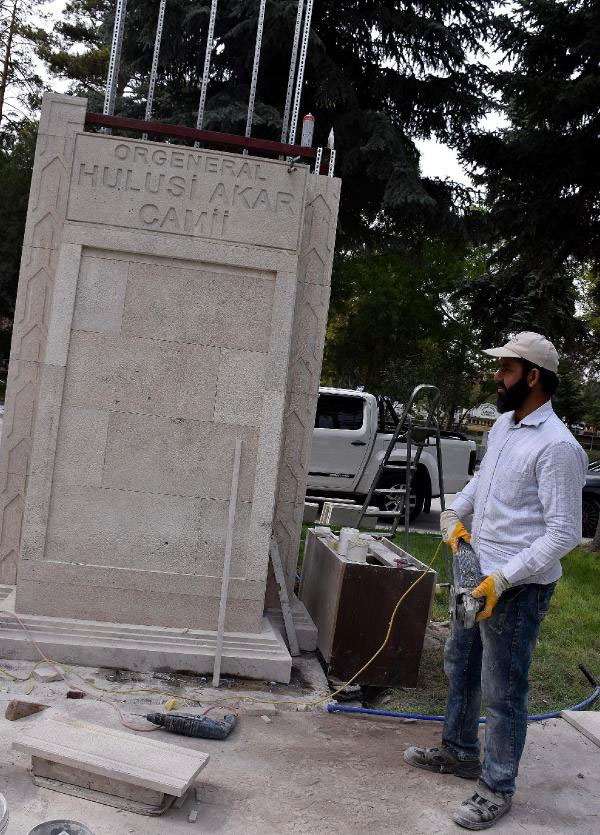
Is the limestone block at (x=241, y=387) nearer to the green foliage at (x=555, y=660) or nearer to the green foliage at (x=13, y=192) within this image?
the green foliage at (x=555, y=660)

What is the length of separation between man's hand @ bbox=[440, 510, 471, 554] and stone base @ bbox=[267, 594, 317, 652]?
2.12 m

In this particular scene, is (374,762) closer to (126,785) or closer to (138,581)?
(126,785)

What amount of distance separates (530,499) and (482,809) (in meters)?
1.43

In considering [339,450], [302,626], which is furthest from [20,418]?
[339,450]

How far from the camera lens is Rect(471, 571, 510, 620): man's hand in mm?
3596

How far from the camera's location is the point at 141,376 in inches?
217

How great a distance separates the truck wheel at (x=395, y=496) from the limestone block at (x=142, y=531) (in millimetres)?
7795

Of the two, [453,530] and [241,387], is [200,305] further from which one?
[453,530]

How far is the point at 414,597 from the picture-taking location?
5469 millimetres

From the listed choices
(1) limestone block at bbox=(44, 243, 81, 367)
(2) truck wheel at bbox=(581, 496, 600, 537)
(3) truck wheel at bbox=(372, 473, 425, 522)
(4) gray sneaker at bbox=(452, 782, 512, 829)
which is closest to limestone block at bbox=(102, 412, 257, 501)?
(1) limestone block at bbox=(44, 243, 81, 367)

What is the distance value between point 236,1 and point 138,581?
13867mm

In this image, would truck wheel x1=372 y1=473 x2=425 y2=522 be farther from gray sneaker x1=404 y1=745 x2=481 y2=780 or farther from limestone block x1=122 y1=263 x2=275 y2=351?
gray sneaker x1=404 y1=745 x2=481 y2=780

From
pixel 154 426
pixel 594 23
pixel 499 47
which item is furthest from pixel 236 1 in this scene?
pixel 154 426

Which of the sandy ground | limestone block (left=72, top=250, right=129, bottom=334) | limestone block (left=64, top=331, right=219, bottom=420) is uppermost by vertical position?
limestone block (left=72, top=250, right=129, bottom=334)
